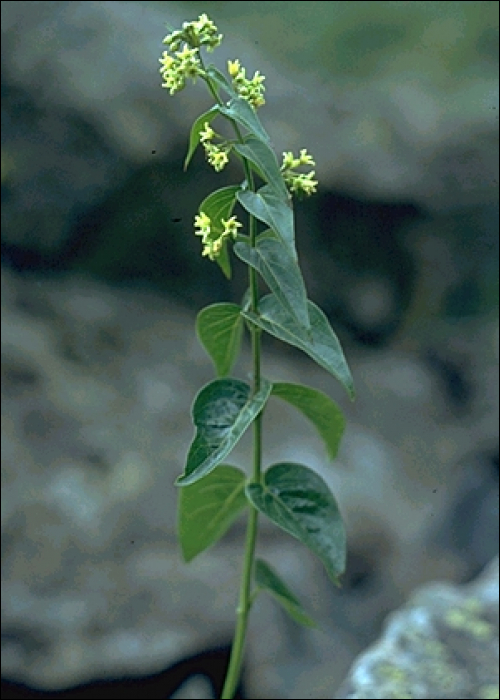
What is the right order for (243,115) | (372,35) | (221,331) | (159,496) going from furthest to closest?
(372,35) → (159,496) → (221,331) → (243,115)

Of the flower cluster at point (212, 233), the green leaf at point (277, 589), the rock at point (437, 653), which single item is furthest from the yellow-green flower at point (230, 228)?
the rock at point (437, 653)

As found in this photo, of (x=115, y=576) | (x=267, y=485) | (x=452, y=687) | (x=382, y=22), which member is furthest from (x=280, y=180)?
(x=382, y=22)

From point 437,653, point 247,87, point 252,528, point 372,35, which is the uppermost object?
point 372,35

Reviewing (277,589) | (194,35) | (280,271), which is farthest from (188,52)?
(277,589)

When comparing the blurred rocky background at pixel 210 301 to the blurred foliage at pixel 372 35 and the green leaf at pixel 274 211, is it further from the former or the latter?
the green leaf at pixel 274 211

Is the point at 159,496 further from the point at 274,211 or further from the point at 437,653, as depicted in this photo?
the point at 274,211

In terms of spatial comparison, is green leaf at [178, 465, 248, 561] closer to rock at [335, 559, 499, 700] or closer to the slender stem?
the slender stem
